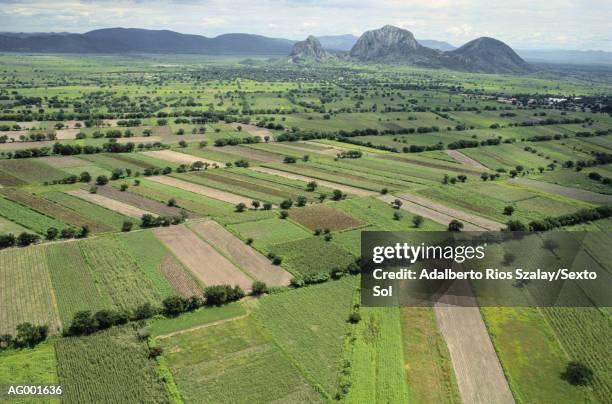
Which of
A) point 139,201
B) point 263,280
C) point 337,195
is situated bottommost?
point 263,280

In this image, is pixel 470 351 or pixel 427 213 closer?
pixel 470 351

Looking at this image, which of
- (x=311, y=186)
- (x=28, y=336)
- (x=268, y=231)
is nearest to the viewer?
(x=28, y=336)

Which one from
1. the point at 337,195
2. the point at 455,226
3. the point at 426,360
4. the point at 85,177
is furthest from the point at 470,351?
the point at 85,177

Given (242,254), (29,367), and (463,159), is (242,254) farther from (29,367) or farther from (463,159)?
(463,159)

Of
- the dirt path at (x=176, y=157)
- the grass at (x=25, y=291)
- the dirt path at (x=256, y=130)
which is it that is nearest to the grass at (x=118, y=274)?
the grass at (x=25, y=291)

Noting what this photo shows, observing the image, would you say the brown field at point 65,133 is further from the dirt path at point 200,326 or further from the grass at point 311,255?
the dirt path at point 200,326

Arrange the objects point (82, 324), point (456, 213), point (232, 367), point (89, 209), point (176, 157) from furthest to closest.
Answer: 1. point (176, 157)
2. point (456, 213)
3. point (89, 209)
4. point (82, 324)
5. point (232, 367)

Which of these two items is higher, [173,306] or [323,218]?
[323,218]
